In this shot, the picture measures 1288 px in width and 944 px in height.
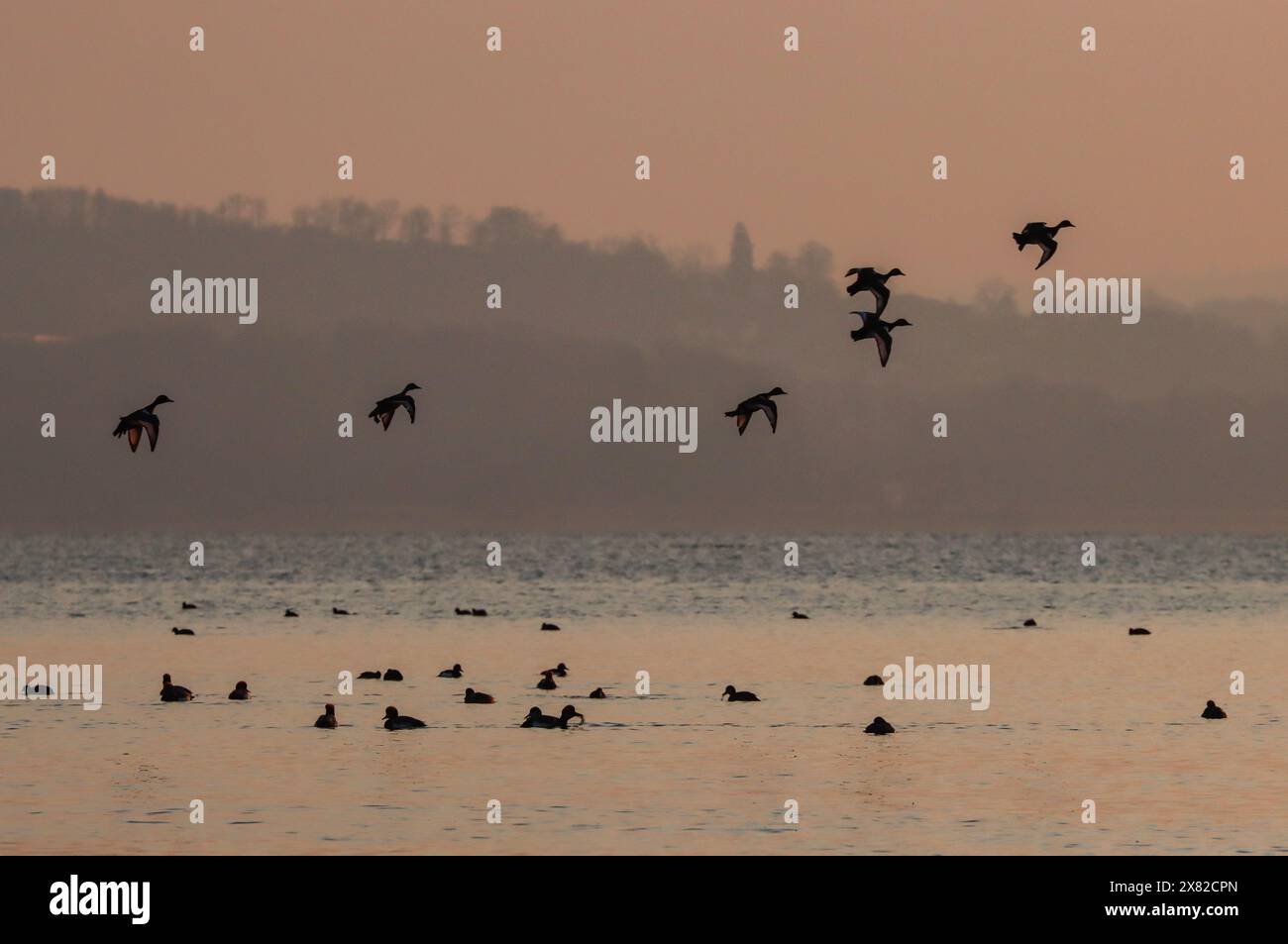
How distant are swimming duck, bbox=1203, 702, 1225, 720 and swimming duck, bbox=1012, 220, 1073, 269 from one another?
12721 millimetres

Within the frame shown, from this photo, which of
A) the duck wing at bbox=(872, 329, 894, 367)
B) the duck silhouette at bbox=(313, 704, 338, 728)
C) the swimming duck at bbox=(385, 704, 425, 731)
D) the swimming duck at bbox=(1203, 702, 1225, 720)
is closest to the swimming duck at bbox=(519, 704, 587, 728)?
the swimming duck at bbox=(385, 704, 425, 731)

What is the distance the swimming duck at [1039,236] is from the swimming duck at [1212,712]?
12.7 m

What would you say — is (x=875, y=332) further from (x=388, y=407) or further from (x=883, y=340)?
(x=388, y=407)

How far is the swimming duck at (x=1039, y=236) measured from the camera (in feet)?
106

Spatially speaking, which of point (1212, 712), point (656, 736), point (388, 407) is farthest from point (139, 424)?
point (1212, 712)

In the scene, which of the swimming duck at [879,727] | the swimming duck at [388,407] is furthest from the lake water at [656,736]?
the swimming duck at [388,407]

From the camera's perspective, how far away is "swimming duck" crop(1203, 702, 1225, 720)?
40.2 m

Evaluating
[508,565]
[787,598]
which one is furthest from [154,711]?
[508,565]

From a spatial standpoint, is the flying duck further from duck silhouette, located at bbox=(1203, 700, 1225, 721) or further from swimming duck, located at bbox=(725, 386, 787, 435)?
duck silhouette, located at bbox=(1203, 700, 1225, 721)

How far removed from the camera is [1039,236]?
32688 millimetres

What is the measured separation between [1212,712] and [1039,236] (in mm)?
13109

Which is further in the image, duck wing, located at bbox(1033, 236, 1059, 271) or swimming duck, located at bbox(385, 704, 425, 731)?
swimming duck, located at bbox(385, 704, 425, 731)

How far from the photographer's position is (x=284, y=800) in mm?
30047

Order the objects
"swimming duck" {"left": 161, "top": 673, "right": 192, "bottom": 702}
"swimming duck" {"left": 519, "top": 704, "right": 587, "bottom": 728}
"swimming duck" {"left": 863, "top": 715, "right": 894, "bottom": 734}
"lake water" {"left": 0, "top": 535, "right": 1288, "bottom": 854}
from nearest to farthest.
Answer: "lake water" {"left": 0, "top": 535, "right": 1288, "bottom": 854} < "swimming duck" {"left": 863, "top": 715, "right": 894, "bottom": 734} < "swimming duck" {"left": 519, "top": 704, "right": 587, "bottom": 728} < "swimming duck" {"left": 161, "top": 673, "right": 192, "bottom": 702}
